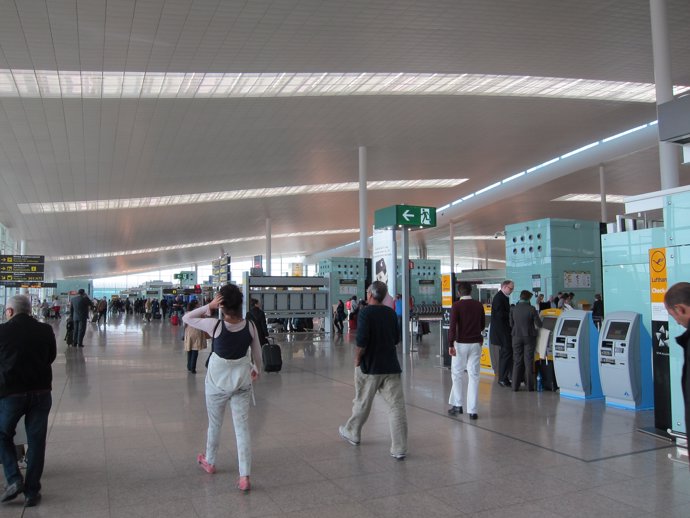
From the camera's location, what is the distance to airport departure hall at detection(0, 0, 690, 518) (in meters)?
4.42

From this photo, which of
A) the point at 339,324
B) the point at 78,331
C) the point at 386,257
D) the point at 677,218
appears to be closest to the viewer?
the point at 677,218

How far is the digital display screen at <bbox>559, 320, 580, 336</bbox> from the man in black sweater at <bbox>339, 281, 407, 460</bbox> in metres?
3.92

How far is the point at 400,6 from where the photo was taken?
11.9 m

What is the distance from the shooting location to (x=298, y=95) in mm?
16750

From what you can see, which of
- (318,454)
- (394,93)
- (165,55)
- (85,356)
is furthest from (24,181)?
(318,454)

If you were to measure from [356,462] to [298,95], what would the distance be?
13.7m

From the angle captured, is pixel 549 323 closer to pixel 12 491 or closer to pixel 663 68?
pixel 663 68

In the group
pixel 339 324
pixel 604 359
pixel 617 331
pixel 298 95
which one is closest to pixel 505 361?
pixel 604 359

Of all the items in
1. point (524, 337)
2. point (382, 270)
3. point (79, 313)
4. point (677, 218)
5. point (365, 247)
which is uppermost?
point (365, 247)

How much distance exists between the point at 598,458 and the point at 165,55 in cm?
1236

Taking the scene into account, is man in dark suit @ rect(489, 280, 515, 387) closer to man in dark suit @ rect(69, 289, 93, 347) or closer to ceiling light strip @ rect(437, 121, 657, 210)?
man in dark suit @ rect(69, 289, 93, 347)

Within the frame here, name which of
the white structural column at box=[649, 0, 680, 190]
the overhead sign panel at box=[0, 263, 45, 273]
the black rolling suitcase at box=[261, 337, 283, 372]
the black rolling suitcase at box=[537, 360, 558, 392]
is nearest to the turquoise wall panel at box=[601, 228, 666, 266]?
the black rolling suitcase at box=[537, 360, 558, 392]

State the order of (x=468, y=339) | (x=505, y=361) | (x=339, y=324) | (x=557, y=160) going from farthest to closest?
(x=557, y=160)
(x=339, y=324)
(x=505, y=361)
(x=468, y=339)

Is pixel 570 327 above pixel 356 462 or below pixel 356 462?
above
